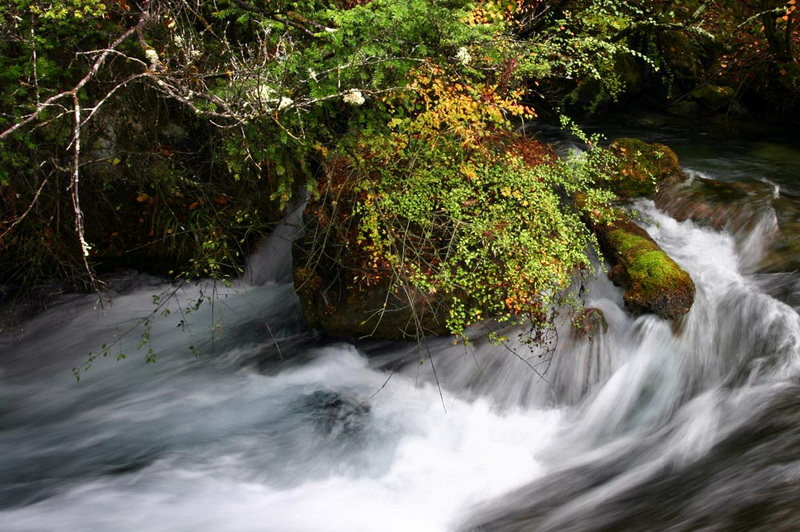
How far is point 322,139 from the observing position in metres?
5.13

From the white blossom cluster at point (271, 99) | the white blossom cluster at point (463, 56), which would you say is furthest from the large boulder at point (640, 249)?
the white blossom cluster at point (271, 99)

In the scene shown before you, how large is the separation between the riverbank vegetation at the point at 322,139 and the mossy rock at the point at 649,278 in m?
0.45

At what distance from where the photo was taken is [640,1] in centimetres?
785

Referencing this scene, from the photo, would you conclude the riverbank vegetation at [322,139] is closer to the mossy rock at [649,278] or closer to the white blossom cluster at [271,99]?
the white blossom cluster at [271,99]

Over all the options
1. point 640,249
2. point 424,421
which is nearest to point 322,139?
point 424,421

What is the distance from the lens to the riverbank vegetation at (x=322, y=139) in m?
4.34

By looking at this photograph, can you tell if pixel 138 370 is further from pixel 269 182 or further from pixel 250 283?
pixel 269 182

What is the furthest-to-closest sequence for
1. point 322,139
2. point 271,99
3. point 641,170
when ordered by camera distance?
point 641,170
point 322,139
point 271,99

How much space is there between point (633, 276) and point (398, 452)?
8.13 feet

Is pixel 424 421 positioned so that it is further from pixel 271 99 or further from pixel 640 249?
pixel 271 99

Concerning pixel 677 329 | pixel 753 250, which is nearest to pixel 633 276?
pixel 677 329

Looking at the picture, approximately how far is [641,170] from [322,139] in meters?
3.46

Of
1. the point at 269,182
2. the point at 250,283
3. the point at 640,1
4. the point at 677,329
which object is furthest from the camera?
the point at 640,1

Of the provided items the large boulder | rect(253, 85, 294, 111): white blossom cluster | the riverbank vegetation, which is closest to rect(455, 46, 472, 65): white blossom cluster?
the riverbank vegetation
